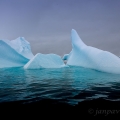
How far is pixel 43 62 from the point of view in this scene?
18094mm

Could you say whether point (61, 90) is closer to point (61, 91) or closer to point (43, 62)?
point (61, 91)

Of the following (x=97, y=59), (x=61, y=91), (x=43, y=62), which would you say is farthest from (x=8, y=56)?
(x=61, y=91)

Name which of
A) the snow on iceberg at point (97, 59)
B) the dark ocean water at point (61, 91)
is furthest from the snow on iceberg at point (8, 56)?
the dark ocean water at point (61, 91)

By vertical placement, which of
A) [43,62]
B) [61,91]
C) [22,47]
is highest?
[22,47]

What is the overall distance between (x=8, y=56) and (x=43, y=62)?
8.61 meters

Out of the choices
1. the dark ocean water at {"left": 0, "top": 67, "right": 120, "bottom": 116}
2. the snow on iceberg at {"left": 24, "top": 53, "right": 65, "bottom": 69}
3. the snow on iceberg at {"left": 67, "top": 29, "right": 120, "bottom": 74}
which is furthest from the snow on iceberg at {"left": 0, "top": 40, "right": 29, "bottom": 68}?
the dark ocean water at {"left": 0, "top": 67, "right": 120, "bottom": 116}

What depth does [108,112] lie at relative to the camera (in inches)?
119

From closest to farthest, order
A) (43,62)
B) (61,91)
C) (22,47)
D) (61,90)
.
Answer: (61,91)
(61,90)
(43,62)
(22,47)

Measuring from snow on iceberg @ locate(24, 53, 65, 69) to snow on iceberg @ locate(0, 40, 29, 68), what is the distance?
6.25 meters

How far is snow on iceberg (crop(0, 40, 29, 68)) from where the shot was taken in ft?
72.8

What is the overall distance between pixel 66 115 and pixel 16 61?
23.2m

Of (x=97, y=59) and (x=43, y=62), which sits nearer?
(x=97, y=59)

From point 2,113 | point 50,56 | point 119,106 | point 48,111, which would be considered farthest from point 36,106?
point 50,56

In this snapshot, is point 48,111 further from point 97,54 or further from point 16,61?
point 16,61
